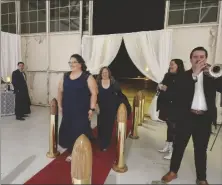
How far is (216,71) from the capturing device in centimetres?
166

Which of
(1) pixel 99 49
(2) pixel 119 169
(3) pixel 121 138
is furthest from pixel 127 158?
(1) pixel 99 49

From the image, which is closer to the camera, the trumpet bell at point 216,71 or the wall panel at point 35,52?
the trumpet bell at point 216,71

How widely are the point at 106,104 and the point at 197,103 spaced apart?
124cm

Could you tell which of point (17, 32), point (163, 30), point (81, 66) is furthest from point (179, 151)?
point (17, 32)

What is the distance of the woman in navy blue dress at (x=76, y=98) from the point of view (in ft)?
7.03

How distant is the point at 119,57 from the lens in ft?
17.3

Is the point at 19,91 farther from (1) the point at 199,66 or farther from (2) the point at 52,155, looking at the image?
(1) the point at 199,66

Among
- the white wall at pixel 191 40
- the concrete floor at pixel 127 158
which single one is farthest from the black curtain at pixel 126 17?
the concrete floor at pixel 127 158

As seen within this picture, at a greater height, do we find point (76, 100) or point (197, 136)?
point (76, 100)

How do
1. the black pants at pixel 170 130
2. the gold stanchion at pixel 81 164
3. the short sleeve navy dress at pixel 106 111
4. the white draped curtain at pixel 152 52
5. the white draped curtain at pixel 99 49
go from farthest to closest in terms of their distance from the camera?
the white draped curtain at pixel 99 49 < the white draped curtain at pixel 152 52 < the short sleeve navy dress at pixel 106 111 < the black pants at pixel 170 130 < the gold stanchion at pixel 81 164

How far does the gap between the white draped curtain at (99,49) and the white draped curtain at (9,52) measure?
226 cm

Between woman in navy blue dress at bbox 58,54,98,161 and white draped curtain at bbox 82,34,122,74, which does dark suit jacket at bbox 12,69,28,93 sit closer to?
white draped curtain at bbox 82,34,122,74

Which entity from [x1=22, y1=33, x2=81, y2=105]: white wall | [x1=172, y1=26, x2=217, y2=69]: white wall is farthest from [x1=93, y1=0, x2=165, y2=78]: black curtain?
[x1=22, y1=33, x2=81, y2=105]: white wall

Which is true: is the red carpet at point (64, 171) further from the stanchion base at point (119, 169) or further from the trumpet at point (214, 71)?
the trumpet at point (214, 71)
